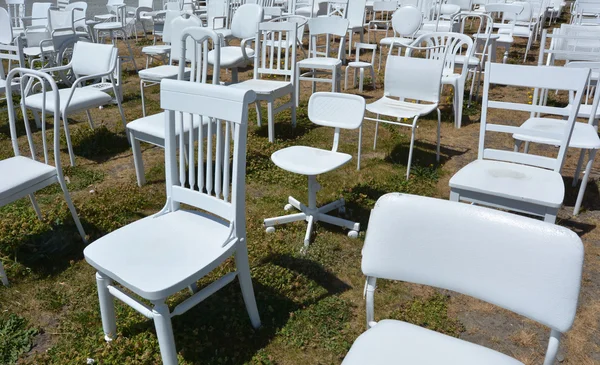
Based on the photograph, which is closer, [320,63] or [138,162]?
[138,162]

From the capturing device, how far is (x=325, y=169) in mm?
2746

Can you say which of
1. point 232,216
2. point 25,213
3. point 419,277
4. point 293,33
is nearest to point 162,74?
point 293,33

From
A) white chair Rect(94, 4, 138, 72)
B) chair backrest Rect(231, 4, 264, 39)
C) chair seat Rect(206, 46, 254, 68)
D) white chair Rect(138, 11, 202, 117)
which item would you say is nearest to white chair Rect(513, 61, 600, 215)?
chair seat Rect(206, 46, 254, 68)

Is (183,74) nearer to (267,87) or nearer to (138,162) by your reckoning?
(138,162)

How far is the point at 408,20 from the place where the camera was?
633 centimetres

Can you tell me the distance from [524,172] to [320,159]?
118 centimetres

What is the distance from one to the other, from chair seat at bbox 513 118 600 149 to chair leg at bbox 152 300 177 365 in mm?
2457

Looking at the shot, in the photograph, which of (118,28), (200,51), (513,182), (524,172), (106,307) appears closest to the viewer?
(106,307)

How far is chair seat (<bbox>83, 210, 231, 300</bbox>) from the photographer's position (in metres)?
1.70

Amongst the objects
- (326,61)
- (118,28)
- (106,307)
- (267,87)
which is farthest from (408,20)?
(106,307)

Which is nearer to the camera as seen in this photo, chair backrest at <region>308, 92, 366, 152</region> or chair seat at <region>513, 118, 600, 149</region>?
chair seat at <region>513, 118, 600, 149</region>

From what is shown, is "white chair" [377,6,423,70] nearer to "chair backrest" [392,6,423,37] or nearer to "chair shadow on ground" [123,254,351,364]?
"chair backrest" [392,6,423,37]

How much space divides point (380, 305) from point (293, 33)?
2774 mm

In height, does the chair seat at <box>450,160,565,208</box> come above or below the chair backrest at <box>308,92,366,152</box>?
below
